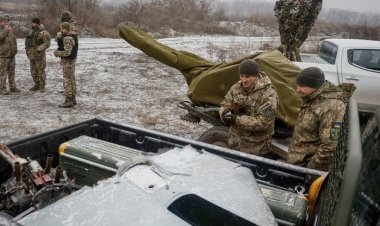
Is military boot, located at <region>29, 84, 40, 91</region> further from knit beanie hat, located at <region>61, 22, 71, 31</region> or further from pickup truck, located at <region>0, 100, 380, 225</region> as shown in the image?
pickup truck, located at <region>0, 100, 380, 225</region>

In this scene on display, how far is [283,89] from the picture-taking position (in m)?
5.01

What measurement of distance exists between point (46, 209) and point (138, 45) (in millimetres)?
3794

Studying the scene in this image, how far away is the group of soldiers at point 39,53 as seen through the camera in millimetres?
7957

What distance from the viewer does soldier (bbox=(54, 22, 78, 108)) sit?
7.89m

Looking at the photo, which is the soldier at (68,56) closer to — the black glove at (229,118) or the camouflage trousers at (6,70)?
the camouflage trousers at (6,70)

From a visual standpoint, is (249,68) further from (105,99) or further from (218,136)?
(105,99)

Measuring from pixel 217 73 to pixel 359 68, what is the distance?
3674 mm

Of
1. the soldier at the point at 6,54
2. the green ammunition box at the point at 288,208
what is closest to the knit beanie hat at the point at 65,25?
the soldier at the point at 6,54

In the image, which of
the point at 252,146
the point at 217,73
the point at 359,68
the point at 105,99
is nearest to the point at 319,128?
the point at 252,146

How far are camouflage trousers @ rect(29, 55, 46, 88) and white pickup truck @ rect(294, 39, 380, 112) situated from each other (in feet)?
19.0

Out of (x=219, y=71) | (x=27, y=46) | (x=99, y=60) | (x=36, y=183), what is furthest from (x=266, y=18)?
(x=36, y=183)

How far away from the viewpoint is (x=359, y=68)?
752cm

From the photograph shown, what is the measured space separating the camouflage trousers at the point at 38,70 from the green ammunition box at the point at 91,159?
631 centimetres

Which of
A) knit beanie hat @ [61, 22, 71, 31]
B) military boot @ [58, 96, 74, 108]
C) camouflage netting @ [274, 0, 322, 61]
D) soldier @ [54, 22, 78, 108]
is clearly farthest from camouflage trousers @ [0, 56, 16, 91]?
camouflage netting @ [274, 0, 322, 61]
